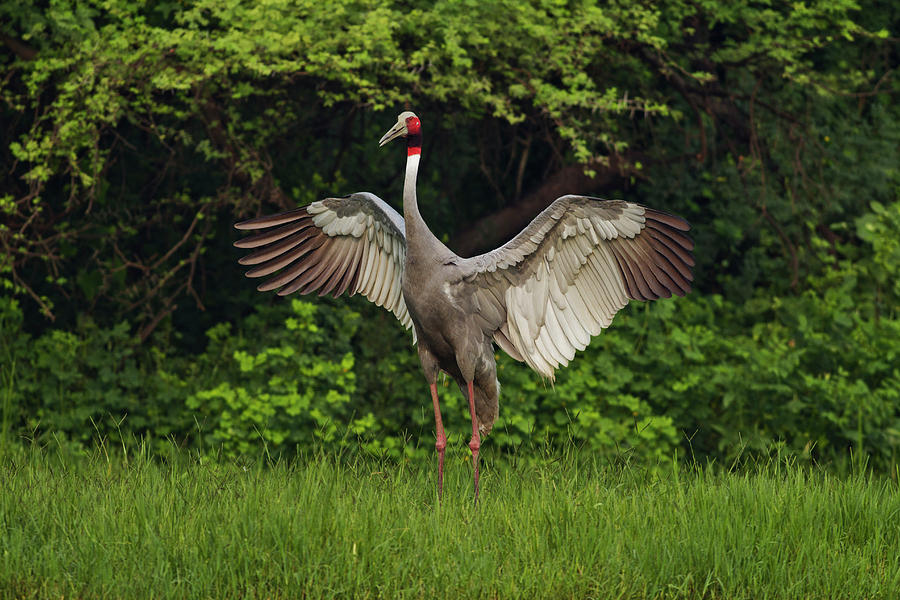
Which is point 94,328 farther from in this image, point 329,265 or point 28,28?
point 329,265

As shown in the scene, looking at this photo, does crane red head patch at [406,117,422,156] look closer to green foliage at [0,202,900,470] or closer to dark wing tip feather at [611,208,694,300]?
dark wing tip feather at [611,208,694,300]

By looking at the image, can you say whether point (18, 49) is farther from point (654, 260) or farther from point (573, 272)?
point (654, 260)

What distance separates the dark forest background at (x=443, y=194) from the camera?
760cm

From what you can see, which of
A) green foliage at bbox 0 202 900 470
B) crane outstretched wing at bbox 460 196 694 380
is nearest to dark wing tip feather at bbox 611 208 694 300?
crane outstretched wing at bbox 460 196 694 380

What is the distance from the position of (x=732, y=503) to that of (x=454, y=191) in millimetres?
5453

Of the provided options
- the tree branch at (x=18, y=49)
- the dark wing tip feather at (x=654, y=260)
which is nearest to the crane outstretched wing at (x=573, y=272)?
the dark wing tip feather at (x=654, y=260)

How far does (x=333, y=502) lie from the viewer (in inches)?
187

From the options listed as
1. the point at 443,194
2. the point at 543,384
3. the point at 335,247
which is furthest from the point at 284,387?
the point at 335,247

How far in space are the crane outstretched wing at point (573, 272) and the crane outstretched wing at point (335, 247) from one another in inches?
20.8

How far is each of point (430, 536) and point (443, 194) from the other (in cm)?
575

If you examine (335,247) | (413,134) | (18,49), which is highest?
(18,49)

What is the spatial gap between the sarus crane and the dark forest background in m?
1.93

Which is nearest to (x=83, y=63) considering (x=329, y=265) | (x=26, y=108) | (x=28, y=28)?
(x=28, y=28)

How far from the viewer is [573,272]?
523 cm
